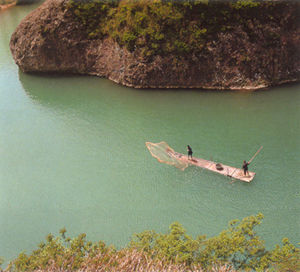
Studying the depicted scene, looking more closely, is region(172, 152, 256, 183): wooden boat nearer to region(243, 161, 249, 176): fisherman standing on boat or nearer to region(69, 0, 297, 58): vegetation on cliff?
region(243, 161, 249, 176): fisherman standing on boat

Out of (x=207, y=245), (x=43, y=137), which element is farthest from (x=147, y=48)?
(x=207, y=245)

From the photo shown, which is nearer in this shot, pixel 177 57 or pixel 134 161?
pixel 134 161

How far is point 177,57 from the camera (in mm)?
32625

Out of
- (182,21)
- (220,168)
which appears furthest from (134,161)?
(182,21)

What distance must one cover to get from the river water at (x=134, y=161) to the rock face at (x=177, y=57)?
3.88 ft

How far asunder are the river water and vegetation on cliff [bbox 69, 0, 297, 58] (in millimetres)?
4367

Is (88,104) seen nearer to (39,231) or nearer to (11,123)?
(11,123)

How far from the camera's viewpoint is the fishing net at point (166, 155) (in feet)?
79.3

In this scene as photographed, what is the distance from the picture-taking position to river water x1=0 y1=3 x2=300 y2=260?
20.6m

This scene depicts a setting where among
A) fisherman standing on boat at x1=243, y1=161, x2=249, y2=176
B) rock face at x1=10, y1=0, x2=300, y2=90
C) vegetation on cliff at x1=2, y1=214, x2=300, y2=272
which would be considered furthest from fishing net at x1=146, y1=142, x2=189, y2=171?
rock face at x1=10, y1=0, x2=300, y2=90

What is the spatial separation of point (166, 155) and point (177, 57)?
11676 millimetres

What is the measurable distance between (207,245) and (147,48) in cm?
2205

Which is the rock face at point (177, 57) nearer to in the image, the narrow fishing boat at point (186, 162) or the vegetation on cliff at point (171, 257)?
the narrow fishing boat at point (186, 162)

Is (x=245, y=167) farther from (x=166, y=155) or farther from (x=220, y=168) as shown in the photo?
(x=166, y=155)
